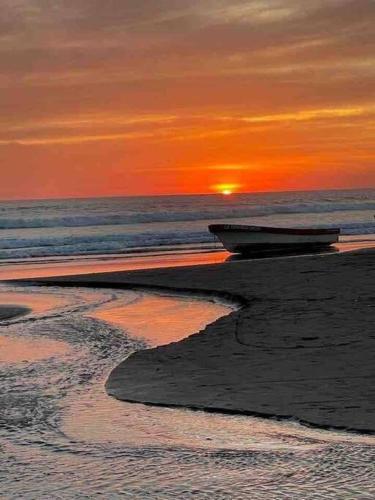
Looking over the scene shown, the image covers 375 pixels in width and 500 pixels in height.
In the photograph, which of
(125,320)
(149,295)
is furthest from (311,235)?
(125,320)

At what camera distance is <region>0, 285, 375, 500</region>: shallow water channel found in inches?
183

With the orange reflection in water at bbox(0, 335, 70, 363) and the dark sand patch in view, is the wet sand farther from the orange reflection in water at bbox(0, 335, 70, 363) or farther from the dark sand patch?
the dark sand patch

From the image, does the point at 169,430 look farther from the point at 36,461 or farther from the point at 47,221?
the point at 47,221

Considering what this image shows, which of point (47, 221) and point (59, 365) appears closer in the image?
point (59, 365)

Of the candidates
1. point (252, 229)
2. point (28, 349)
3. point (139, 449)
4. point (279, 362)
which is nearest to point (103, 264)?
point (252, 229)

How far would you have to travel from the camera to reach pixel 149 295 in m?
16.4

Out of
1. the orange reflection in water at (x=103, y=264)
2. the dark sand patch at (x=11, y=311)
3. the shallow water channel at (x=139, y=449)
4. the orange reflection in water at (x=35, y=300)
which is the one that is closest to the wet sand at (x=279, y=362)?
the shallow water channel at (x=139, y=449)

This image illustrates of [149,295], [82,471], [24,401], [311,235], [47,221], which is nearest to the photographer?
[82,471]

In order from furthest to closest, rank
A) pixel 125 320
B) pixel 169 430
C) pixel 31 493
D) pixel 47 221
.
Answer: pixel 47 221 < pixel 125 320 < pixel 169 430 < pixel 31 493

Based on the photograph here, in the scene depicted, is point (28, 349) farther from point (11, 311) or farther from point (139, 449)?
point (139, 449)

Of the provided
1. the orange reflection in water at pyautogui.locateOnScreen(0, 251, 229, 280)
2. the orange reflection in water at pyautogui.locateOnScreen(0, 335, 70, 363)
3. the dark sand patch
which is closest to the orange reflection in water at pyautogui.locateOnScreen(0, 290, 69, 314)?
the dark sand patch

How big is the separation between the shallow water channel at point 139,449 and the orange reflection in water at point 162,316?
1887 mm

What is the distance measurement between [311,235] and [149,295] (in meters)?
15.4

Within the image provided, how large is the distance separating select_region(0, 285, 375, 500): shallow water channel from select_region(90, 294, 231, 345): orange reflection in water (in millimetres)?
1887
